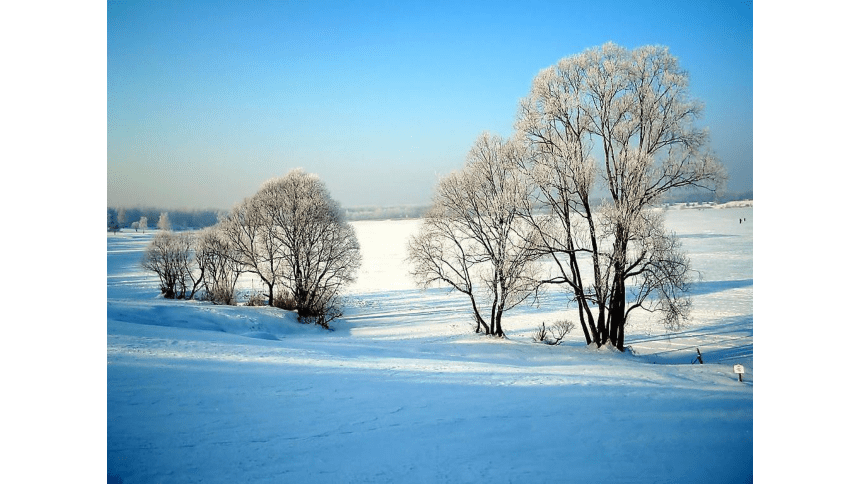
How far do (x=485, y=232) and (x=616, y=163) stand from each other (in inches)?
95.6

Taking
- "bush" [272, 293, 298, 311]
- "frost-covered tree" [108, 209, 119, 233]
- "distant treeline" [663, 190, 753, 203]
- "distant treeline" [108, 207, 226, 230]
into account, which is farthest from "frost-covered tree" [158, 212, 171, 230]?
"distant treeline" [663, 190, 753, 203]

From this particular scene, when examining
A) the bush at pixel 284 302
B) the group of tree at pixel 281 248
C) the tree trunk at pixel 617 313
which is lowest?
the bush at pixel 284 302

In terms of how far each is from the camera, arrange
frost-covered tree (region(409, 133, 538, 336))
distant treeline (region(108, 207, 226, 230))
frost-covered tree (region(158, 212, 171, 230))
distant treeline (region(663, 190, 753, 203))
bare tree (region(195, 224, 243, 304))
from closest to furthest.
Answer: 1. distant treeline (region(108, 207, 226, 230))
2. frost-covered tree (region(158, 212, 171, 230))
3. distant treeline (region(663, 190, 753, 203))
4. frost-covered tree (region(409, 133, 538, 336))
5. bare tree (region(195, 224, 243, 304))

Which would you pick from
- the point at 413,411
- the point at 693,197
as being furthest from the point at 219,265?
the point at 693,197

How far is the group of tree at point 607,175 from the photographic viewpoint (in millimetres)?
5043

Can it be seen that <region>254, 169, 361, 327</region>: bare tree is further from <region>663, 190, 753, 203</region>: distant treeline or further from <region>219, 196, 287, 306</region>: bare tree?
<region>663, 190, 753, 203</region>: distant treeline

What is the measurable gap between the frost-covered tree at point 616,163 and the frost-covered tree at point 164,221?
4579 millimetres

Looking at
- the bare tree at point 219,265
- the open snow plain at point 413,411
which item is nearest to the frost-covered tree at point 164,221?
the open snow plain at point 413,411

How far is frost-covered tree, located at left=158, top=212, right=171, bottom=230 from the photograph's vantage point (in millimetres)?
4084

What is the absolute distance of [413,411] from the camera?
9.98 ft

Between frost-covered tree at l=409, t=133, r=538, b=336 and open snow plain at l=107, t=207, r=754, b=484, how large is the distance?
1.53 m

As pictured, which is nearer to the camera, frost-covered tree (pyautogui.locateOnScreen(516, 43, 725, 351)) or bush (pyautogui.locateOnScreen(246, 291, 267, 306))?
frost-covered tree (pyautogui.locateOnScreen(516, 43, 725, 351))

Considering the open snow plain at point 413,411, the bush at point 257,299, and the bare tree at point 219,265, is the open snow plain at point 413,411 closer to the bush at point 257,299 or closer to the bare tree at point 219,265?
the bare tree at point 219,265
